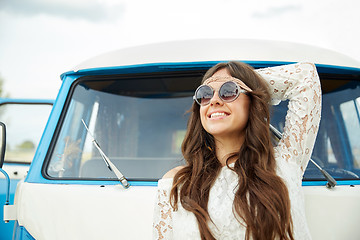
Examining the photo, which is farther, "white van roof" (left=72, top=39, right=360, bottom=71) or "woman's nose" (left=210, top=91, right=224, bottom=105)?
"white van roof" (left=72, top=39, right=360, bottom=71)

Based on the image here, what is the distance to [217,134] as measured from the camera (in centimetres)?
153

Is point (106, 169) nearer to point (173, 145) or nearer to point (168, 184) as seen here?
point (168, 184)

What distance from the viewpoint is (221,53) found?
7.23 ft

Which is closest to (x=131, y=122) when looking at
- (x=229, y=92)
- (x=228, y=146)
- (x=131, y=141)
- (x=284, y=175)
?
(x=131, y=141)

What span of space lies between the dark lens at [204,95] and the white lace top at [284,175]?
1.08 feet

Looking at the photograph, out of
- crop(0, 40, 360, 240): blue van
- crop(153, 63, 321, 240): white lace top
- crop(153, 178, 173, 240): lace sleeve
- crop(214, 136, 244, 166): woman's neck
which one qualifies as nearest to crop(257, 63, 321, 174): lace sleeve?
crop(153, 63, 321, 240): white lace top

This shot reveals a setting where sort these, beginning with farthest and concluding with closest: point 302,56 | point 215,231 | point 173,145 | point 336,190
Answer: point 173,145 → point 302,56 → point 336,190 → point 215,231

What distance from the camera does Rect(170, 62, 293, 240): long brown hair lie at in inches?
53.1

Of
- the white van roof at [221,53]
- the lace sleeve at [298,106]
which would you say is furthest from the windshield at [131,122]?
the lace sleeve at [298,106]

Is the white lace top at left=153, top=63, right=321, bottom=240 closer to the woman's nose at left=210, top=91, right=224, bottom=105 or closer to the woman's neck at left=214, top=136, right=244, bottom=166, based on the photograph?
the woman's neck at left=214, top=136, right=244, bottom=166

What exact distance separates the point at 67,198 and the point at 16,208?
412mm

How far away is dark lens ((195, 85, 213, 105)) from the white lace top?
33 centimetres

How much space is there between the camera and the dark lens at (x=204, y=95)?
5.12ft

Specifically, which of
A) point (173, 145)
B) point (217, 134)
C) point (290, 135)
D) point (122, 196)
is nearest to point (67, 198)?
point (122, 196)
